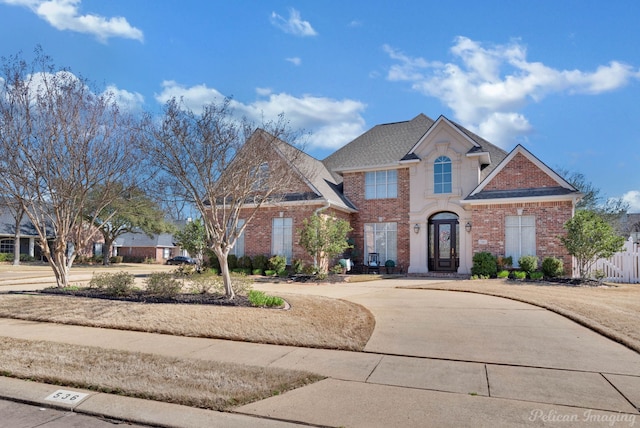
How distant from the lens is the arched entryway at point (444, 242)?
2111cm

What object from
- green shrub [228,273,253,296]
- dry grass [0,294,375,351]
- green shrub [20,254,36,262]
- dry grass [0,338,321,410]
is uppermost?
green shrub [228,273,253,296]

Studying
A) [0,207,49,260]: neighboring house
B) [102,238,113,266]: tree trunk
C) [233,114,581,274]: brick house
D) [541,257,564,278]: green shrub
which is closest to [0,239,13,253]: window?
[0,207,49,260]: neighboring house

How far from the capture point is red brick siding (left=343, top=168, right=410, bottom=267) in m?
22.2

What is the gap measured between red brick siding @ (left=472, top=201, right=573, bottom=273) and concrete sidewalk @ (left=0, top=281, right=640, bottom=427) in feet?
33.3

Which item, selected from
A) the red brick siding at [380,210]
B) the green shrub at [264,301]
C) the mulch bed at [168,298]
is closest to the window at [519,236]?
the red brick siding at [380,210]

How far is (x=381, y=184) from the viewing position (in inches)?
914

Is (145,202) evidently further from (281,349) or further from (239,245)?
(281,349)

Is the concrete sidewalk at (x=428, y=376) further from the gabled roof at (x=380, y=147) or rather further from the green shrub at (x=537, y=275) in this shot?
the gabled roof at (x=380, y=147)

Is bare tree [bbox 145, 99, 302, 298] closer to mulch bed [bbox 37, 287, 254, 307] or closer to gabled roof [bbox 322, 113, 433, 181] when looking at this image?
mulch bed [bbox 37, 287, 254, 307]

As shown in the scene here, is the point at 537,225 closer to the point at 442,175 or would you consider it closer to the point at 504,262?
the point at 504,262

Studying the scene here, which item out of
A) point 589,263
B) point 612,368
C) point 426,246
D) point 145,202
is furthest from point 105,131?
point 589,263

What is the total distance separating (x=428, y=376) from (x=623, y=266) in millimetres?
16594

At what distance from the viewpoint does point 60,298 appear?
37.0 ft

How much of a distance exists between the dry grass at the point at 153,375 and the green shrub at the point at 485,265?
14.6m
